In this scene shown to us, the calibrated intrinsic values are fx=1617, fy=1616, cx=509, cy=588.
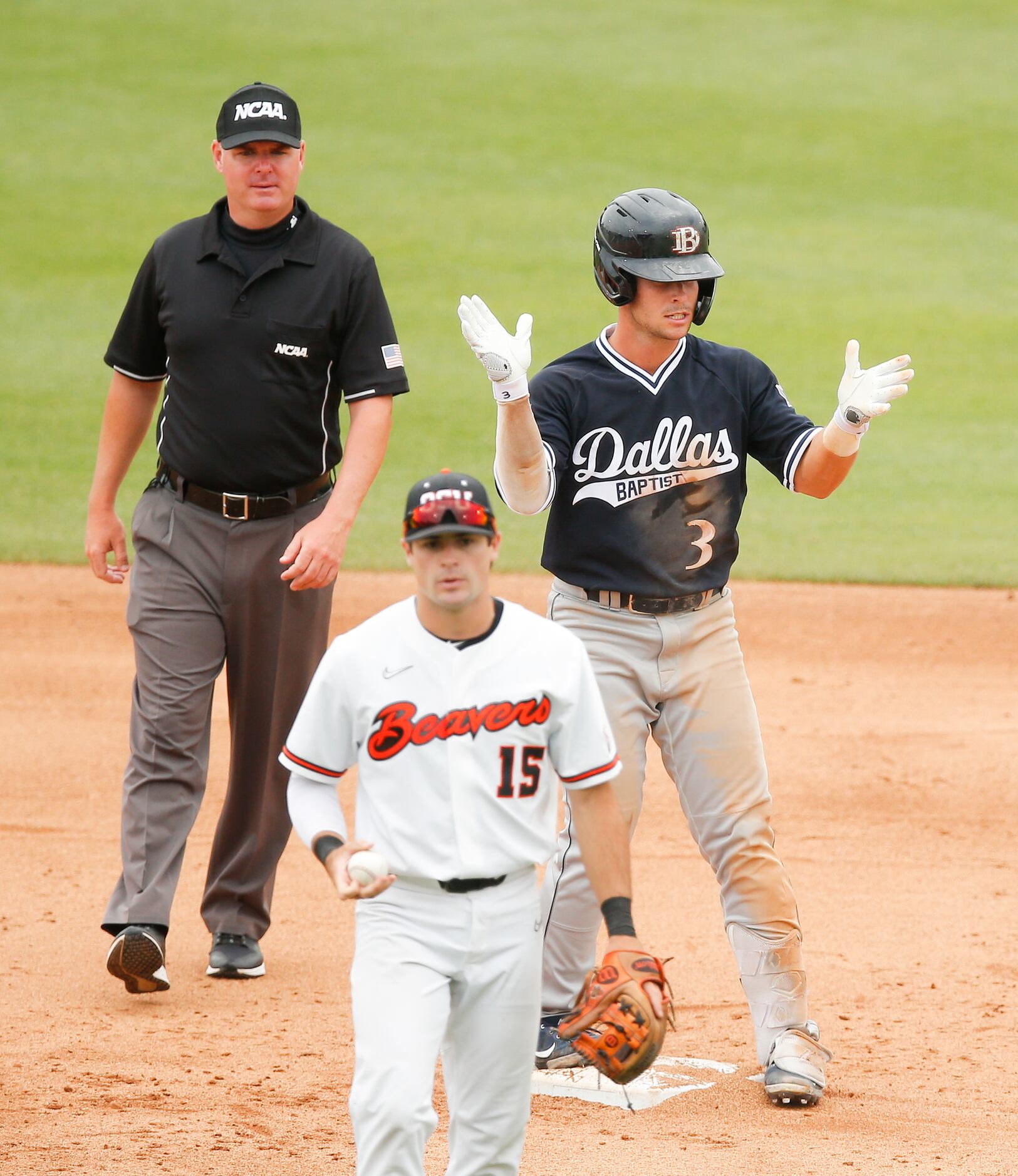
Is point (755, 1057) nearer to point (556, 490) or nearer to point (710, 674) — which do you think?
point (710, 674)

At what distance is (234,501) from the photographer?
16.7 ft

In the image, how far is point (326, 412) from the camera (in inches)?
203

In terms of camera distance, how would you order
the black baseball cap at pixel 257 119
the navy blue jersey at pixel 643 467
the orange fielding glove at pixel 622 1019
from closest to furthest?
the orange fielding glove at pixel 622 1019 < the navy blue jersey at pixel 643 467 < the black baseball cap at pixel 257 119

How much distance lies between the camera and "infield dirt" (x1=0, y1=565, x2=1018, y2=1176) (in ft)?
13.6

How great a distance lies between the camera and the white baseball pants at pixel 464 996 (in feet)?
10.4

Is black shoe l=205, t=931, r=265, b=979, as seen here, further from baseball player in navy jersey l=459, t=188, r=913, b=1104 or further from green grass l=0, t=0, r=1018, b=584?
green grass l=0, t=0, r=1018, b=584

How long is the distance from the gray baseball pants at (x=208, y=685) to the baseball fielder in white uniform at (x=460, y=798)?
1728mm

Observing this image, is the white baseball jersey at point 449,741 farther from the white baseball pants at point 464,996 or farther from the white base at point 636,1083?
the white base at point 636,1083

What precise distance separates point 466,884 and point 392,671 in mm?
457

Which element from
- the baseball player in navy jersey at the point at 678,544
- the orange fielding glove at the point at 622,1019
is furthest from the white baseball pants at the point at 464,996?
the baseball player in navy jersey at the point at 678,544

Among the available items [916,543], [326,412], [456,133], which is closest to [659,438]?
[326,412]

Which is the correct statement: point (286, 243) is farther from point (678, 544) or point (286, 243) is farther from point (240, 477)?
point (678, 544)

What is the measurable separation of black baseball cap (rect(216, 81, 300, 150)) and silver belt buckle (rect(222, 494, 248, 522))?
1061 millimetres

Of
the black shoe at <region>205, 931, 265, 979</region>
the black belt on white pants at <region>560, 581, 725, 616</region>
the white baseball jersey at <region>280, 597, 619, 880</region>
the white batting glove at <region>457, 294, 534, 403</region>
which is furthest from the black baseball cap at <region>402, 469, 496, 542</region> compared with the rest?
the black shoe at <region>205, 931, 265, 979</region>
